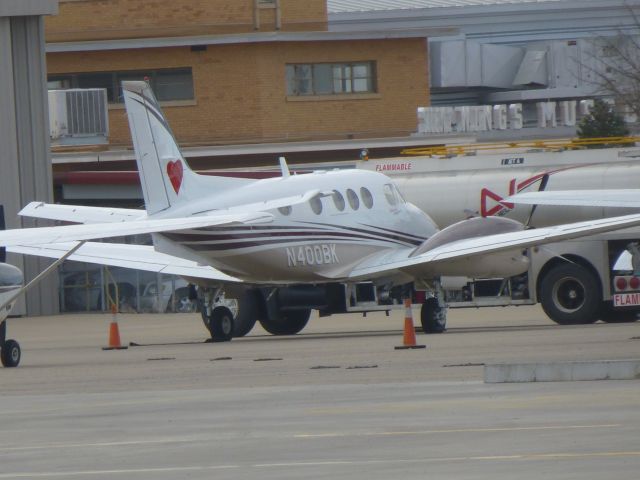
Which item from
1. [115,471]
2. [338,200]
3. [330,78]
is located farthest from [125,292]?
[115,471]

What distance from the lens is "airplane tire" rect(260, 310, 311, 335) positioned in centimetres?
2862

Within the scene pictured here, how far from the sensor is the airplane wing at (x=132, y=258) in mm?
26891

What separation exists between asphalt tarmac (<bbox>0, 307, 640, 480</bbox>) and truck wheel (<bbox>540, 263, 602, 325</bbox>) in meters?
1.82

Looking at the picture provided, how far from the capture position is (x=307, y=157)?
2030 inches

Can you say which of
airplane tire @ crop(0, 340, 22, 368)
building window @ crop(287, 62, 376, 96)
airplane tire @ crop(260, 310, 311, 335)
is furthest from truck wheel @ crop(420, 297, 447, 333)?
building window @ crop(287, 62, 376, 96)

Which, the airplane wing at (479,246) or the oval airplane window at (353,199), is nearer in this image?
the airplane wing at (479,246)

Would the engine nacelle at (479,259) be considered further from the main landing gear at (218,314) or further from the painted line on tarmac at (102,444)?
the painted line on tarmac at (102,444)

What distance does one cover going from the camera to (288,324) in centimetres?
2880

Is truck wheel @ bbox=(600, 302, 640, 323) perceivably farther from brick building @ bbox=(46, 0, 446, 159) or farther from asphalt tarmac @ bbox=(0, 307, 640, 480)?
brick building @ bbox=(46, 0, 446, 159)

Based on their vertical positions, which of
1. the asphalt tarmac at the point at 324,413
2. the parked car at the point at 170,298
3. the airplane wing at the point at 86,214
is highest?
the airplane wing at the point at 86,214

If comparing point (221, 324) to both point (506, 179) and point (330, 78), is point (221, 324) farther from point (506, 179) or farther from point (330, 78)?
point (330, 78)

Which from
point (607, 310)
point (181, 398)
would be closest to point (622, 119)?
point (607, 310)

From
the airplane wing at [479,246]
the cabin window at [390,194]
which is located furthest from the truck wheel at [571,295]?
the cabin window at [390,194]

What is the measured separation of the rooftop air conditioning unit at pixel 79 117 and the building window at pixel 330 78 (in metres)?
6.50
